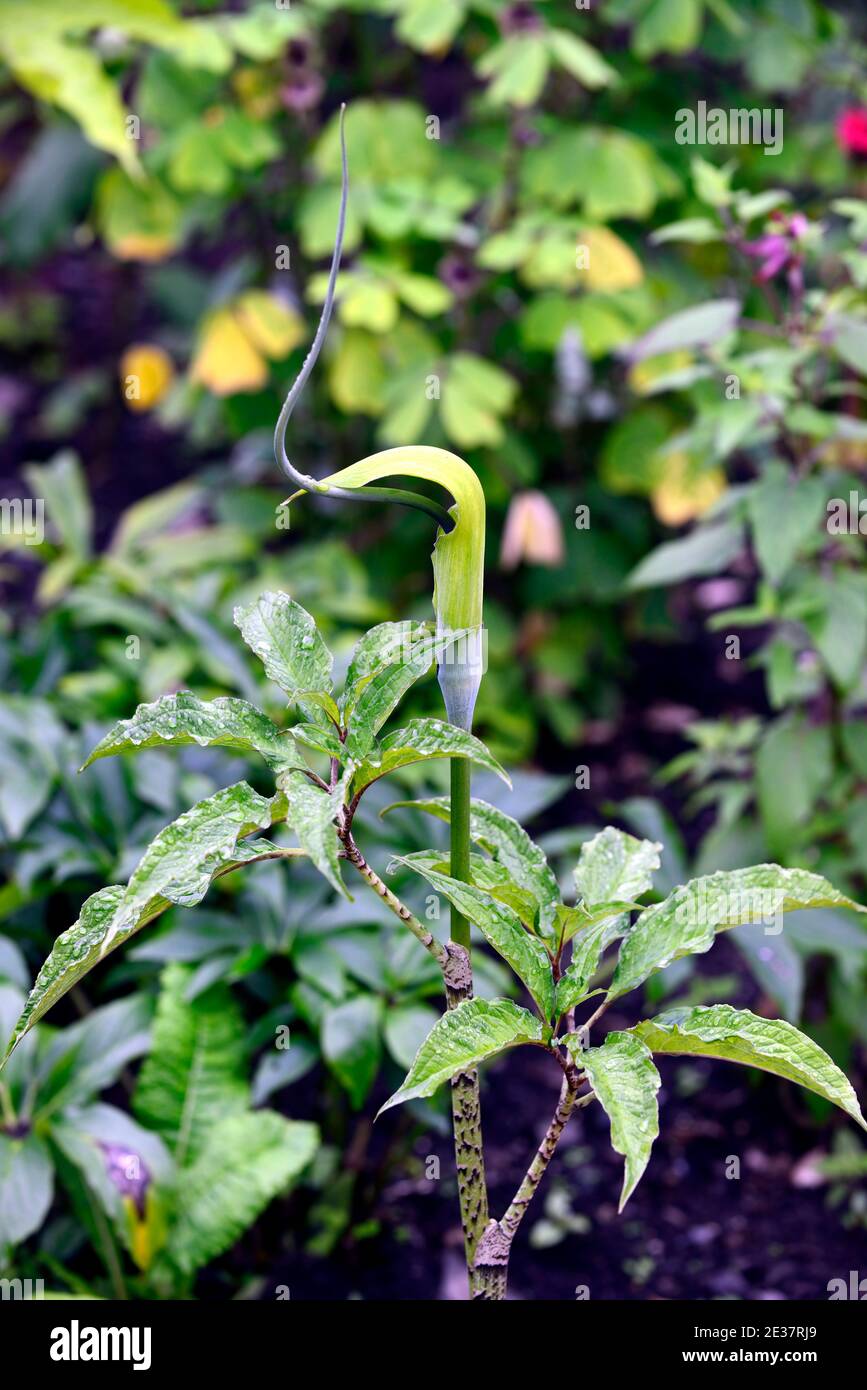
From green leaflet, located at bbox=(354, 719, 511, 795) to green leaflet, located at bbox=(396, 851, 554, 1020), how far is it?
79 mm

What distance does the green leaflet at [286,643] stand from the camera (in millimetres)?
1091

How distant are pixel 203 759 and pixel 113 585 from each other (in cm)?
60

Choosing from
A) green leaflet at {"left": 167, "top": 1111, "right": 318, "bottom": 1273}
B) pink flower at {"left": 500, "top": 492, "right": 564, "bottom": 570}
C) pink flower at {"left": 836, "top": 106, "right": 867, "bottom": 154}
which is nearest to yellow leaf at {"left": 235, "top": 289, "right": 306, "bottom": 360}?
pink flower at {"left": 500, "top": 492, "right": 564, "bottom": 570}

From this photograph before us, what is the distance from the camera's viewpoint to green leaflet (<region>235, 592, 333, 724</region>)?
1.09 m

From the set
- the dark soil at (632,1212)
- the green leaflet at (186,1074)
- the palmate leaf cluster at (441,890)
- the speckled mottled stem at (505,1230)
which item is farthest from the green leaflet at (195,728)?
the dark soil at (632,1212)

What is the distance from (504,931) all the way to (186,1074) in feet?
3.05

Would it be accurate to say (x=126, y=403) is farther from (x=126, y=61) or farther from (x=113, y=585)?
(x=113, y=585)

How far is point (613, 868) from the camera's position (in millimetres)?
1209

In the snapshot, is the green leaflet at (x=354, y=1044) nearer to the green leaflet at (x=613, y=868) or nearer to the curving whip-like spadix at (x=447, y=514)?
the green leaflet at (x=613, y=868)

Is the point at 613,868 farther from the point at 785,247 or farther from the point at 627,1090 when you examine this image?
the point at 785,247

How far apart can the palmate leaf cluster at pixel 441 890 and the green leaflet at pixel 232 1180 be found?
728mm

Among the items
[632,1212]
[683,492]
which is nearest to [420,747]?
[632,1212]

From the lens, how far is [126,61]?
314 centimetres

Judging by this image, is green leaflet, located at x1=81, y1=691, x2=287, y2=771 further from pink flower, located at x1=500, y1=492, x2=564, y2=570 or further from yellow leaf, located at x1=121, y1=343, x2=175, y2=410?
yellow leaf, located at x1=121, y1=343, x2=175, y2=410
